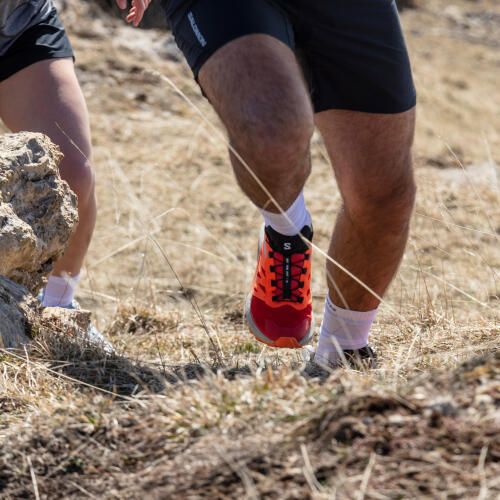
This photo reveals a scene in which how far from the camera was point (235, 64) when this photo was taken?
6.55ft

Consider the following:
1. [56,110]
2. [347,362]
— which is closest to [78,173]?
[56,110]

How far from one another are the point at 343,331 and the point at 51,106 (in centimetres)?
133

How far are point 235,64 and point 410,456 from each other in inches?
45.9

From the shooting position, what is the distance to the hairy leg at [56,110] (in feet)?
8.51

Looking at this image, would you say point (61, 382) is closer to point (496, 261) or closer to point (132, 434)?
point (132, 434)

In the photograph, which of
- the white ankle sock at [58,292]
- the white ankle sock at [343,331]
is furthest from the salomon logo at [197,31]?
the white ankle sock at [58,292]

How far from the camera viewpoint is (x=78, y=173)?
2.68 m

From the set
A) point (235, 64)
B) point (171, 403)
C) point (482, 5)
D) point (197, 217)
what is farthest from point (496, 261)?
point (482, 5)

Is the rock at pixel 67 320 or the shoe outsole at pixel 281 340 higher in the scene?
the rock at pixel 67 320

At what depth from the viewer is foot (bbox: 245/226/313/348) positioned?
253cm

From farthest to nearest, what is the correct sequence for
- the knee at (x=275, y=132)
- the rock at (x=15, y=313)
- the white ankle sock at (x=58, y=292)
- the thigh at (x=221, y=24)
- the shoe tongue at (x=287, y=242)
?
the white ankle sock at (x=58, y=292) → the shoe tongue at (x=287, y=242) → the rock at (x=15, y=313) → the thigh at (x=221, y=24) → the knee at (x=275, y=132)

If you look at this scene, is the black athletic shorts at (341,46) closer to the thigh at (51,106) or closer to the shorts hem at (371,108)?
the shorts hem at (371,108)

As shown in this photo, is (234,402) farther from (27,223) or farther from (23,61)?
(23,61)

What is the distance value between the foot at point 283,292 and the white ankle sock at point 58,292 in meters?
0.77
